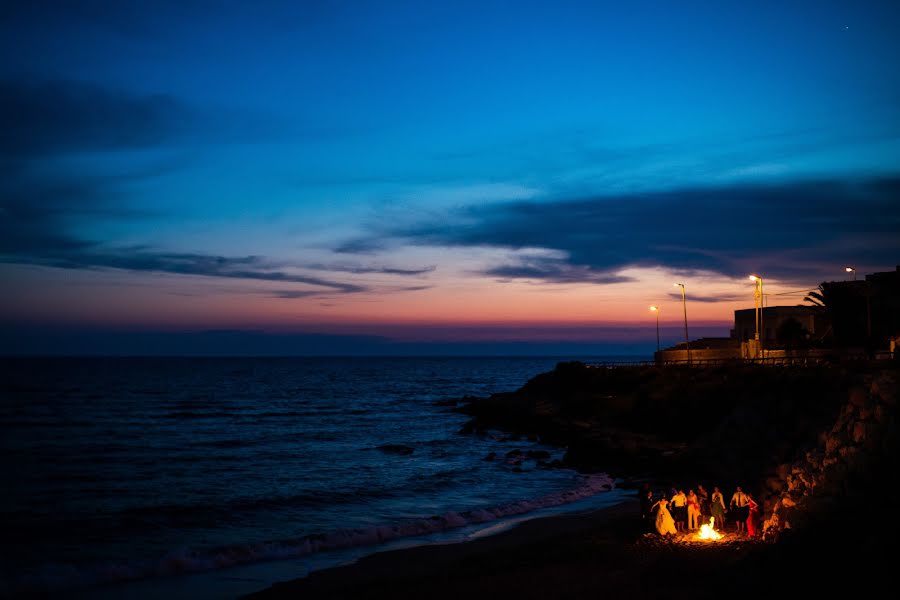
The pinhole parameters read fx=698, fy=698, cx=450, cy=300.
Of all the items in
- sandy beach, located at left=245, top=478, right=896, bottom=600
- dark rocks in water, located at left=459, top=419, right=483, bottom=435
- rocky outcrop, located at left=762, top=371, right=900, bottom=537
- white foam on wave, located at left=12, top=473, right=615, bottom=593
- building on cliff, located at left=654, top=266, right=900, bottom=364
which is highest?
building on cliff, located at left=654, top=266, right=900, bottom=364

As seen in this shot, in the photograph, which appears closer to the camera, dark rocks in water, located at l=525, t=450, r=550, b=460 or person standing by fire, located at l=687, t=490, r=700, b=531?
person standing by fire, located at l=687, t=490, r=700, b=531

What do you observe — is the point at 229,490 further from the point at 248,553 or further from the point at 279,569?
the point at 279,569

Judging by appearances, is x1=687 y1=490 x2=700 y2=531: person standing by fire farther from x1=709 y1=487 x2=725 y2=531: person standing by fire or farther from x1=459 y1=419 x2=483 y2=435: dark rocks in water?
x1=459 y1=419 x2=483 y2=435: dark rocks in water

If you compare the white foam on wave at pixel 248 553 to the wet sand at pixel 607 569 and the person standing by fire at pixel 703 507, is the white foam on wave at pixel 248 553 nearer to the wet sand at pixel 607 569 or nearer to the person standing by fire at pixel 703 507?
the wet sand at pixel 607 569

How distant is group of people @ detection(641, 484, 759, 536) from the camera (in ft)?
59.0

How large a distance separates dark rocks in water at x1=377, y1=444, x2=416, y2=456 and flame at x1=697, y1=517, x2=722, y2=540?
85.0 ft

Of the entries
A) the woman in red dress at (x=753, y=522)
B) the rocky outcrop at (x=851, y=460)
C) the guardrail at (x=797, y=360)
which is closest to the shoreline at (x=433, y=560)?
the woman in red dress at (x=753, y=522)

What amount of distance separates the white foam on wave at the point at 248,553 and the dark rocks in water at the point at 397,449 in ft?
55.8

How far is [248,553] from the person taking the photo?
1973 centimetres

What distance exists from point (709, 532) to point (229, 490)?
2026 cm

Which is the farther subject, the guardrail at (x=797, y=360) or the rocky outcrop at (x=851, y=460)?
the guardrail at (x=797, y=360)

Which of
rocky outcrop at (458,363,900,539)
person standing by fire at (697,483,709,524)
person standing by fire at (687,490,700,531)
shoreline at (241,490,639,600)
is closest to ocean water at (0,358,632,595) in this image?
shoreline at (241,490,639,600)

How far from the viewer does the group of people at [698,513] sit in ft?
59.0

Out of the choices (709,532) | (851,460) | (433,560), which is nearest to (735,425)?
(709,532)
